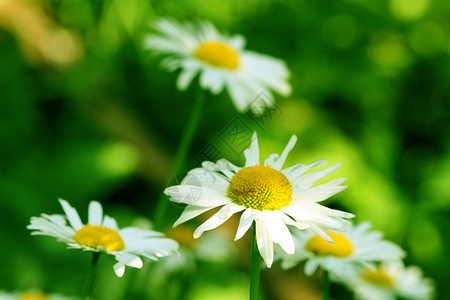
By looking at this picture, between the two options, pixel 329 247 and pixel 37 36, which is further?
pixel 37 36

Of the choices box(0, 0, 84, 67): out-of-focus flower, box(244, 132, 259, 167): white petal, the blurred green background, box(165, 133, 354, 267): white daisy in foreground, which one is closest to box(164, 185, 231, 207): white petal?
box(165, 133, 354, 267): white daisy in foreground

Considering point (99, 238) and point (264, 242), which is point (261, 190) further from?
point (99, 238)

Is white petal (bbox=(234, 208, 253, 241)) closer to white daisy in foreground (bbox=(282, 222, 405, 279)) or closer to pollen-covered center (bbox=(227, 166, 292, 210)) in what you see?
pollen-covered center (bbox=(227, 166, 292, 210))

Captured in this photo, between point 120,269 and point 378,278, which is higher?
point 378,278

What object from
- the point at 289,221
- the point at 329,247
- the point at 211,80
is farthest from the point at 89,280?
the point at 211,80

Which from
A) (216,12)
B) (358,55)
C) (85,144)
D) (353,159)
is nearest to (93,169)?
(85,144)

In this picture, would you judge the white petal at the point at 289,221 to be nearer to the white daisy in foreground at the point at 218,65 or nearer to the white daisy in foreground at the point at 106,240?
the white daisy in foreground at the point at 106,240

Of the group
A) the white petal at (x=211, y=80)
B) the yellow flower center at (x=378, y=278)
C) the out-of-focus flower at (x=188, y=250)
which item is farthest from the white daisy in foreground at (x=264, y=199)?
the out-of-focus flower at (x=188, y=250)
